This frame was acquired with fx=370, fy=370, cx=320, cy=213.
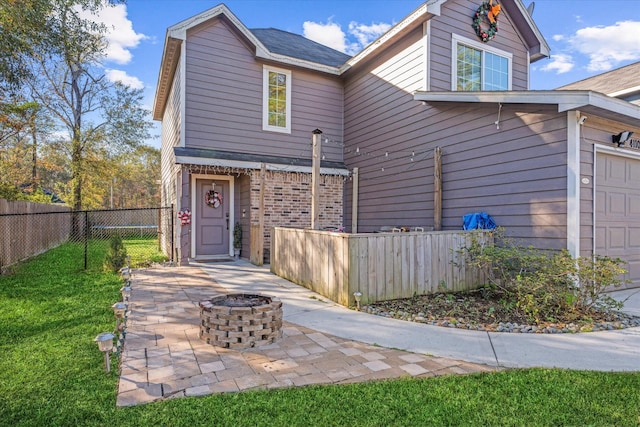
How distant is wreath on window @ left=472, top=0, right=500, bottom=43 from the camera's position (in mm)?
8359

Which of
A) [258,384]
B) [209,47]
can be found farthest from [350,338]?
[209,47]

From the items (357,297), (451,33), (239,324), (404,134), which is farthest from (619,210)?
(239,324)

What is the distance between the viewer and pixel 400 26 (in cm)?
791

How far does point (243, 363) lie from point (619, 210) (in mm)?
6032

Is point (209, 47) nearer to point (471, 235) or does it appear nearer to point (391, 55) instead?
point (391, 55)

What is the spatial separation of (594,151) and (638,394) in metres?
3.92

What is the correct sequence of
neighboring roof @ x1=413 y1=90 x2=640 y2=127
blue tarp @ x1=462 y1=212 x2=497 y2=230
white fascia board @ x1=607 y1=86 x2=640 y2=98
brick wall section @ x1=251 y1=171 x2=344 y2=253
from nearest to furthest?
neighboring roof @ x1=413 y1=90 x2=640 y2=127, blue tarp @ x1=462 y1=212 x2=497 y2=230, brick wall section @ x1=251 y1=171 x2=344 y2=253, white fascia board @ x1=607 y1=86 x2=640 y2=98

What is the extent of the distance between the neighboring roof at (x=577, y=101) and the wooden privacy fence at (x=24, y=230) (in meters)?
8.18

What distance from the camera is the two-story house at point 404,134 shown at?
536 cm

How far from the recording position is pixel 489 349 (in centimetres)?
333

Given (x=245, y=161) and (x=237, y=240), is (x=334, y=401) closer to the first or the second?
(x=245, y=161)

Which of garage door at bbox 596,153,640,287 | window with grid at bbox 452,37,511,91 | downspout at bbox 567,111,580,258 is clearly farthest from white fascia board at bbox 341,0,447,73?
garage door at bbox 596,153,640,287

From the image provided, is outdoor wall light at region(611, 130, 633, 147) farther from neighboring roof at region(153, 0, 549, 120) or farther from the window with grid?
neighboring roof at region(153, 0, 549, 120)

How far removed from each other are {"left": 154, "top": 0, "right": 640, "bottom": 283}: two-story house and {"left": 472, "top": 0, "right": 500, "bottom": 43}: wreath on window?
0.17 ft
